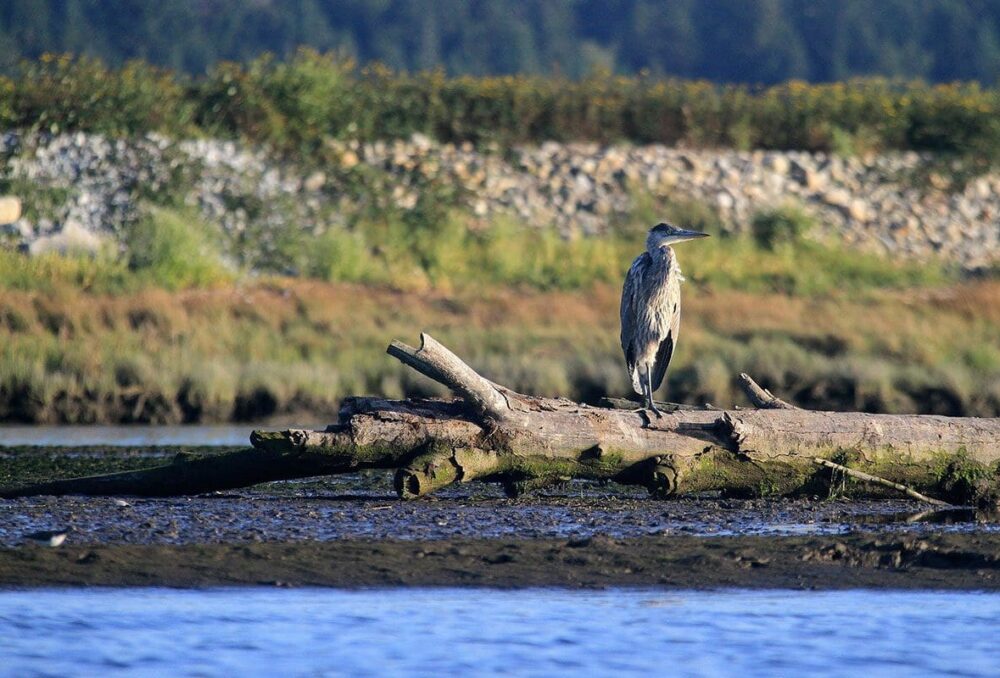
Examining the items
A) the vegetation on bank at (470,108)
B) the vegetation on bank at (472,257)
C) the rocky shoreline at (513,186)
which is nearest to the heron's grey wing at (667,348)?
the vegetation on bank at (472,257)

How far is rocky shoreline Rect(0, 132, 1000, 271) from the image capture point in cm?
2566

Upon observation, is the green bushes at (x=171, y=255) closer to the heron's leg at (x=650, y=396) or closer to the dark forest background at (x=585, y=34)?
the heron's leg at (x=650, y=396)

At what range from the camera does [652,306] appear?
11.5 m

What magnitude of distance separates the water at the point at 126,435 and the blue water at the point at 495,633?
703cm

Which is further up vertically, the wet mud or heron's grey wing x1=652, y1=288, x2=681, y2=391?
heron's grey wing x1=652, y1=288, x2=681, y2=391

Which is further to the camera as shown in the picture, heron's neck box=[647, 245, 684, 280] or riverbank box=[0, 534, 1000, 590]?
heron's neck box=[647, 245, 684, 280]

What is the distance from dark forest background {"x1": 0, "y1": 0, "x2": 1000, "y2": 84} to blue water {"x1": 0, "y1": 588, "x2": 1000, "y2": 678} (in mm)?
52950

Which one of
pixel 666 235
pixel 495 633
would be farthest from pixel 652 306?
pixel 495 633

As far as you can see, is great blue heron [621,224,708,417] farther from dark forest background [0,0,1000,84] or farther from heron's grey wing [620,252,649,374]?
dark forest background [0,0,1000,84]

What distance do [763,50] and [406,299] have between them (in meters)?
46.8

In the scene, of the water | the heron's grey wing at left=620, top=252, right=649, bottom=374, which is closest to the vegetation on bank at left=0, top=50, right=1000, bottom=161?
the water

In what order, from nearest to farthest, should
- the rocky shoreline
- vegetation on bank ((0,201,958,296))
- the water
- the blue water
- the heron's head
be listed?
the blue water
the heron's head
the water
vegetation on bank ((0,201,958,296))
the rocky shoreline

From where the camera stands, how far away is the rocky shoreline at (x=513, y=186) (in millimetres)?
25656

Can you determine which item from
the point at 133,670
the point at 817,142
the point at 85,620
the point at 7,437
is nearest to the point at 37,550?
the point at 85,620
